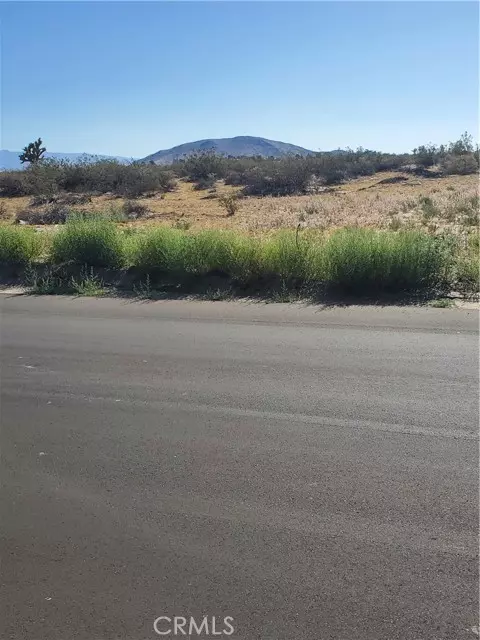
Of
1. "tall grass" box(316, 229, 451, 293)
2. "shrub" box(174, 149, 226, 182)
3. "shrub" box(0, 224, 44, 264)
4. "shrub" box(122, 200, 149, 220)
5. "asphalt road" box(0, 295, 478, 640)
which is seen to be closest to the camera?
"asphalt road" box(0, 295, 478, 640)

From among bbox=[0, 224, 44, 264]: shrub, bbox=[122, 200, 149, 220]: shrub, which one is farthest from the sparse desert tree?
bbox=[0, 224, 44, 264]: shrub

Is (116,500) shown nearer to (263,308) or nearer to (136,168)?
(263,308)

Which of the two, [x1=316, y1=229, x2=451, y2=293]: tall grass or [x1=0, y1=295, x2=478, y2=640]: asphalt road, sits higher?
[x1=316, y1=229, x2=451, y2=293]: tall grass

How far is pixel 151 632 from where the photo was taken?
2.96 metres

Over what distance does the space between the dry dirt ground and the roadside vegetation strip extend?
238 inches

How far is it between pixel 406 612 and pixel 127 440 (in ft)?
8.85

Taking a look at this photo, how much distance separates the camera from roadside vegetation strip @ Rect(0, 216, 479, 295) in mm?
10602

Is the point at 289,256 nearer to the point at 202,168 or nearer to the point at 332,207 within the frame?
the point at 332,207

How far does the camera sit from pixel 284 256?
453 inches

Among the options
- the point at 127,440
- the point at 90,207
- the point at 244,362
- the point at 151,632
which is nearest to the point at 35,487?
the point at 127,440

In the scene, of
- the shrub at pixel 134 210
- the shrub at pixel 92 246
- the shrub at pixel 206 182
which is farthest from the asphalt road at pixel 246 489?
the shrub at pixel 206 182

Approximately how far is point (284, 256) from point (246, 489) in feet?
25.3

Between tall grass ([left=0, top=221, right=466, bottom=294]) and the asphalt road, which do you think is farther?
tall grass ([left=0, top=221, right=466, bottom=294])

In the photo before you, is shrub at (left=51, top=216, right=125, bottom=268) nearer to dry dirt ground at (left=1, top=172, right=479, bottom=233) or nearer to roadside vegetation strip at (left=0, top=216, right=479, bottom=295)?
roadside vegetation strip at (left=0, top=216, right=479, bottom=295)
